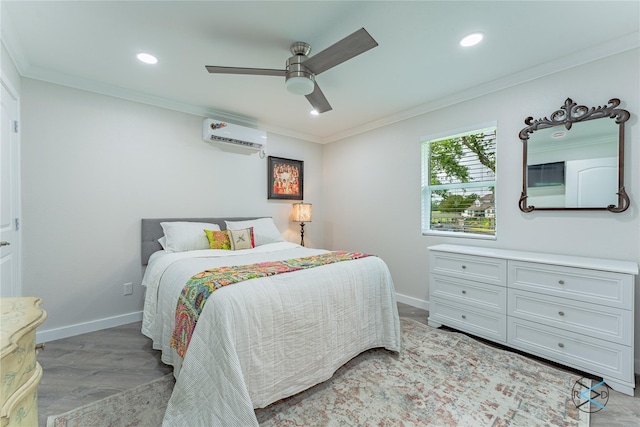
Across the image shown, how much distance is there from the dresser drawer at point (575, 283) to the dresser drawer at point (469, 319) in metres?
0.37

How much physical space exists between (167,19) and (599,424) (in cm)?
361

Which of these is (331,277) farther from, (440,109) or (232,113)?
(232,113)

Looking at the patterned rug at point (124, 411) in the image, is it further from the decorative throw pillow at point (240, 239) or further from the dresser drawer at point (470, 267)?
the dresser drawer at point (470, 267)

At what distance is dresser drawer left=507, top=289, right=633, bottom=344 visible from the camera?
185 cm

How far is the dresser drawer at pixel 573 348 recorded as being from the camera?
1.84 metres

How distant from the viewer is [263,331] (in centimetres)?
159

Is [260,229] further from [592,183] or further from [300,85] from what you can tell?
[592,183]

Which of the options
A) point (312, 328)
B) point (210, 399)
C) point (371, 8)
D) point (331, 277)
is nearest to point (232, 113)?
point (371, 8)

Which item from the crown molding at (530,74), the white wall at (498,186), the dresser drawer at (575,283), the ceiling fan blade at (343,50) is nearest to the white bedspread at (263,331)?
the dresser drawer at (575,283)

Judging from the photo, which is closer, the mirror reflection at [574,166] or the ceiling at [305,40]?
the ceiling at [305,40]

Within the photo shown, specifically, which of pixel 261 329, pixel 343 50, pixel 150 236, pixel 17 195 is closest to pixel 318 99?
pixel 343 50

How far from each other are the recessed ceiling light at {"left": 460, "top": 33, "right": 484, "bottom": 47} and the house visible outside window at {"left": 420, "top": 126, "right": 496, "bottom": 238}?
1.03m

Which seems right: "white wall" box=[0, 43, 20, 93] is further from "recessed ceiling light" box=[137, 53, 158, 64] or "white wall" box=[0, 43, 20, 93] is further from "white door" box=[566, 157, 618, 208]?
"white door" box=[566, 157, 618, 208]

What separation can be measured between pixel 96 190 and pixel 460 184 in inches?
153
